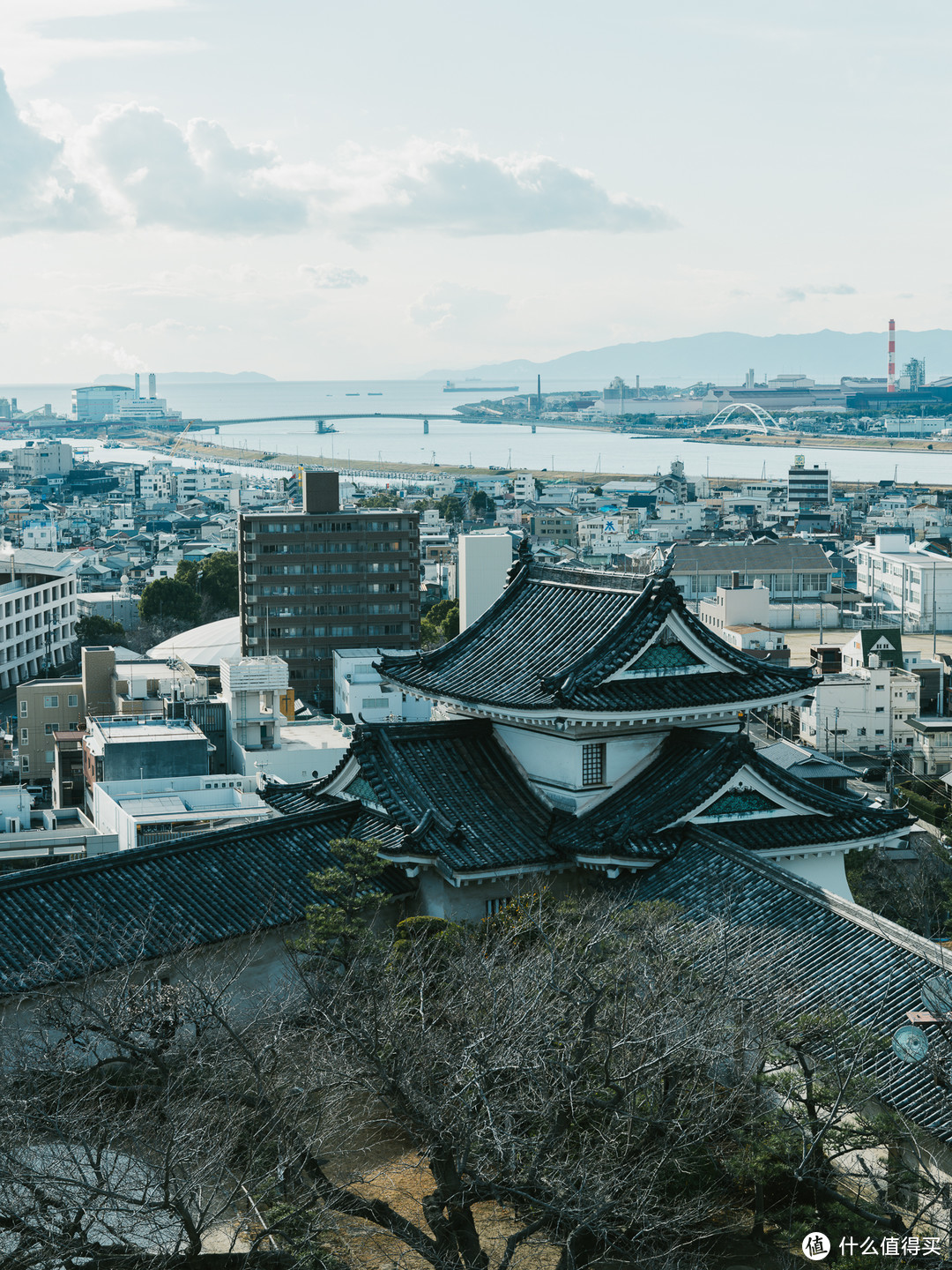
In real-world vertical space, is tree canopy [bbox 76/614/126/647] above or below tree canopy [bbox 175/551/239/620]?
below

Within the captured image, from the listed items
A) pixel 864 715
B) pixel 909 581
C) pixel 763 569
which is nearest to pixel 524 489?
pixel 763 569

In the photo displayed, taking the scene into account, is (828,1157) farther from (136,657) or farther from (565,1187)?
(136,657)

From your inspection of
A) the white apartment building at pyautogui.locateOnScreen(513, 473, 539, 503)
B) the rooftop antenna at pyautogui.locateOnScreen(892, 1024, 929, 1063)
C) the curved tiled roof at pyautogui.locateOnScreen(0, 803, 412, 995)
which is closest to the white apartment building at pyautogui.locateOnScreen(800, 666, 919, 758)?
the curved tiled roof at pyautogui.locateOnScreen(0, 803, 412, 995)

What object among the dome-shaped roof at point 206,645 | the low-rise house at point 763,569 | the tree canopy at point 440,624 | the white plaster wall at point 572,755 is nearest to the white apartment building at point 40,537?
the dome-shaped roof at point 206,645

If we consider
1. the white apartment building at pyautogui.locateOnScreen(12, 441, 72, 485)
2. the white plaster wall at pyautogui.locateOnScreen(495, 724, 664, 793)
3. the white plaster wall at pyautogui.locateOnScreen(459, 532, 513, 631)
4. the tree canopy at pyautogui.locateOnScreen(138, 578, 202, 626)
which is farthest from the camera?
the white apartment building at pyautogui.locateOnScreen(12, 441, 72, 485)

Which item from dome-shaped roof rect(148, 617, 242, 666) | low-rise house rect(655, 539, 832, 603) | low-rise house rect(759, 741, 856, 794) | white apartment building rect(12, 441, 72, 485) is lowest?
low-rise house rect(759, 741, 856, 794)

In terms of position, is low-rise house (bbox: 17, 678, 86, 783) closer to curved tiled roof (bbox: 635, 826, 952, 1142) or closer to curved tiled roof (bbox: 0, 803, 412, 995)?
curved tiled roof (bbox: 0, 803, 412, 995)

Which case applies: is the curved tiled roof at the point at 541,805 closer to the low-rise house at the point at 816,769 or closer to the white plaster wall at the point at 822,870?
the white plaster wall at the point at 822,870
